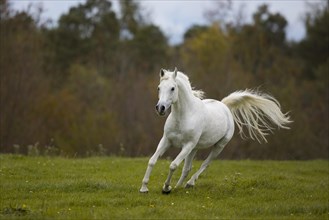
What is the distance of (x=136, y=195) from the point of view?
898 centimetres

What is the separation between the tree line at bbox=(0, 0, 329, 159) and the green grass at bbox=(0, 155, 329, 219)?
10.2 m

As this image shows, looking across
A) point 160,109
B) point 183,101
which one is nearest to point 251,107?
point 183,101

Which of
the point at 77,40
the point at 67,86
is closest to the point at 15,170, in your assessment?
the point at 67,86

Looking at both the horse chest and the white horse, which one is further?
the horse chest

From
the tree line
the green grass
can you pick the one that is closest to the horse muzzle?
the green grass

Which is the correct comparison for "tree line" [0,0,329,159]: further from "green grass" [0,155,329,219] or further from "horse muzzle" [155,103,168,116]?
"horse muzzle" [155,103,168,116]

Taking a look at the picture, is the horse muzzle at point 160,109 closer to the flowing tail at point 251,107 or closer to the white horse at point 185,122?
the white horse at point 185,122

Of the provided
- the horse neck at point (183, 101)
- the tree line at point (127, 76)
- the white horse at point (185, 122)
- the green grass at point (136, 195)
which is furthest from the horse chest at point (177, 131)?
the tree line at point (127, 76)

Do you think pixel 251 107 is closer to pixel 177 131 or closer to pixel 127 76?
pixel 177 131

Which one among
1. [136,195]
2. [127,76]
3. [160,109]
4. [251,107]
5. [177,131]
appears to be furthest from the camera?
[127,76]

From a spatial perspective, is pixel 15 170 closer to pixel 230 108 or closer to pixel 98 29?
pixel 230 108

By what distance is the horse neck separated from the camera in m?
9.25

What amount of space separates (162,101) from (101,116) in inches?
1045

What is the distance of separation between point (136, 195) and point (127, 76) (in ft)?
103
